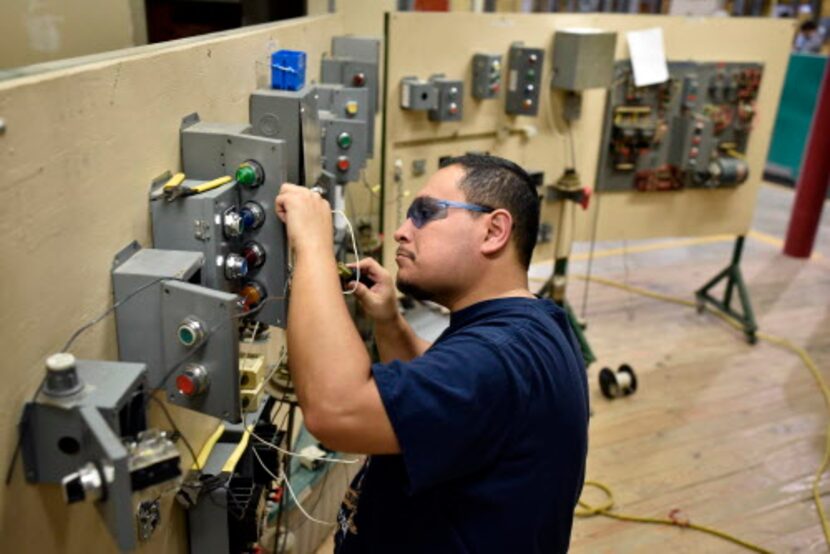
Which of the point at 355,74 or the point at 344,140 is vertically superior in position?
the point at 355,74

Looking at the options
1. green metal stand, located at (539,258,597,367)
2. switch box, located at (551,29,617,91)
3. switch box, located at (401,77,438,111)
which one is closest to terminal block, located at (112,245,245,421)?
switch box, located at (401,77,438,111)

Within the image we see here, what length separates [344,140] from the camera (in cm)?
226

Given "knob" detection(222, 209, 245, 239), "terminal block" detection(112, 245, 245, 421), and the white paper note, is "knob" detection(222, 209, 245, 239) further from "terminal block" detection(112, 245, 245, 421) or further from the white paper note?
the white paper note

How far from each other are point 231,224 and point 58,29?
3.57 feet

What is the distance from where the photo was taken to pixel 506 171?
4.53ft

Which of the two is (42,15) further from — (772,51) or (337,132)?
(772,51)

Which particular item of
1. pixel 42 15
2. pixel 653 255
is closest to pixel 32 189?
pixel 42 15

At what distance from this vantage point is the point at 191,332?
121 cm

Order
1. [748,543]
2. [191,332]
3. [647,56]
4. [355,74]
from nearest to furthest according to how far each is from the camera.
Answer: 1. [191,332]
2. [748,543]
3. [355,74]
4. [647,56]

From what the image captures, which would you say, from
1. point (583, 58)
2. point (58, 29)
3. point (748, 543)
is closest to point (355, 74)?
point (583, 58)

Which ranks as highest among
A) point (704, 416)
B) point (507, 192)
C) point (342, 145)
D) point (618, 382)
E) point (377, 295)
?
point (507, 192)

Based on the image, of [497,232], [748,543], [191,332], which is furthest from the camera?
[748,543]

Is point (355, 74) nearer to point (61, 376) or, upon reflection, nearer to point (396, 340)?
point (396, 340)

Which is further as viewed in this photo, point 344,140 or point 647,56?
point 647,56
